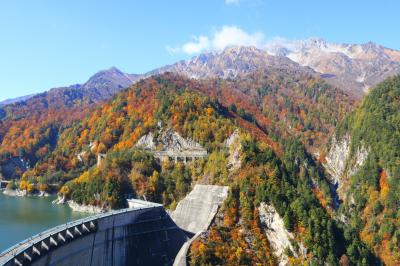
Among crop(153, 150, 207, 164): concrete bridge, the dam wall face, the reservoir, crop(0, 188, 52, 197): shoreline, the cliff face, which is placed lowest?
crop(0, 188, 52, 197): shoreline

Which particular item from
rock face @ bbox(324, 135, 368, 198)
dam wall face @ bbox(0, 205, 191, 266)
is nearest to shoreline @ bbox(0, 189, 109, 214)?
dam wall face @ bbox(0, 205, 191, 266)

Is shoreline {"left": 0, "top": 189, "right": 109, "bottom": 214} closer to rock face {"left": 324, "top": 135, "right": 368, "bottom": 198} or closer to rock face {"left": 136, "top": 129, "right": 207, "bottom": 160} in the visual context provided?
rock face {"left": 136, "top": 129, "right": 207, "bottom": 160}

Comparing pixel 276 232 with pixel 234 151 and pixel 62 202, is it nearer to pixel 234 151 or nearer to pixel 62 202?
pixel 234 151

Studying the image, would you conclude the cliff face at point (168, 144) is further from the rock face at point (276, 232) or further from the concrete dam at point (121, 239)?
the rock face at point (276, 232)

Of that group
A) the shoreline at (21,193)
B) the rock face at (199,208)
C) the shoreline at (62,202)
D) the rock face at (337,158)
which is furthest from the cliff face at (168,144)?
the rock face at (337,158)

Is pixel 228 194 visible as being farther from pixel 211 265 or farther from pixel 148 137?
pixel 148 137

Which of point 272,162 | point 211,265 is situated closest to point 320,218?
point 272,162
